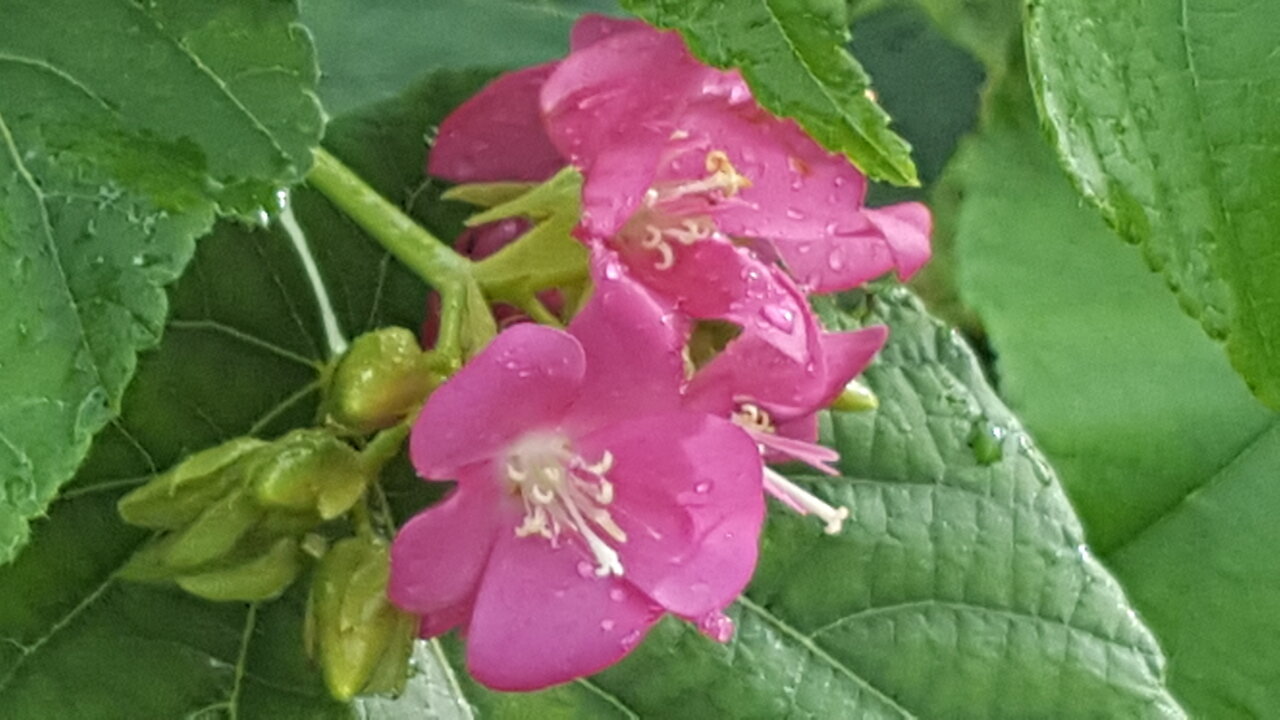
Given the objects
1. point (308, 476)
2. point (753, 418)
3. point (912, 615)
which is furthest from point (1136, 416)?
point (308, 476)

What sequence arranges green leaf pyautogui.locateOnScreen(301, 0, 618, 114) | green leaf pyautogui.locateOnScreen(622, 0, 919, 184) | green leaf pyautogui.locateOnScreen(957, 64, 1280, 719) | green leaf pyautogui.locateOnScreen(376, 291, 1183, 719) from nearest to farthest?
green leaf pyautogui.locateOnScreen(622, 0, 919, 184) → green leaf pyautogui.locateOnScreen(376, 291, 1183, 719) → green leaf pyautogui.locateOnScreen(301, 0, 618, 114) → green leaf pyautogui.locateOnScreen(957, 64, 1280, 719)

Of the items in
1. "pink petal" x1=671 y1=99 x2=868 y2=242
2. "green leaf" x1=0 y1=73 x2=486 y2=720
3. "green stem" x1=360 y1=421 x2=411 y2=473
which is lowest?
"green leaf" x1=0 y1=73 x2=486 y2=720

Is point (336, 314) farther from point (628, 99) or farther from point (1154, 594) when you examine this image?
point (1154, 594)

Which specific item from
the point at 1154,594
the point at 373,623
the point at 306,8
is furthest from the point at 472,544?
the point at 1154,594

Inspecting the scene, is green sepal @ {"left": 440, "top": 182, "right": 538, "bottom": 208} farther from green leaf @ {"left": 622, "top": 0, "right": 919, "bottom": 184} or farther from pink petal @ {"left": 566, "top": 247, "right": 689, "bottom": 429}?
green leaf @ {"left": 622, "top": 0, "right": 919, "bottom": 184}

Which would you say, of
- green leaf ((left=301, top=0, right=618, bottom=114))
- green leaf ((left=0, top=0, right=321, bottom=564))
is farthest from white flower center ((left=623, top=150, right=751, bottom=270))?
green leaf ((left=301, top=0, right=618, bottom=114))

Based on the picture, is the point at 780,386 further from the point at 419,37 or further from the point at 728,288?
the point at 419,37

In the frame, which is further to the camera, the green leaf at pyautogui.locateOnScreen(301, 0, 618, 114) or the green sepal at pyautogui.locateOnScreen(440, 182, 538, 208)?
the green leaf at pyautogui.locateOnScreen(301, 0, 618, 114)
